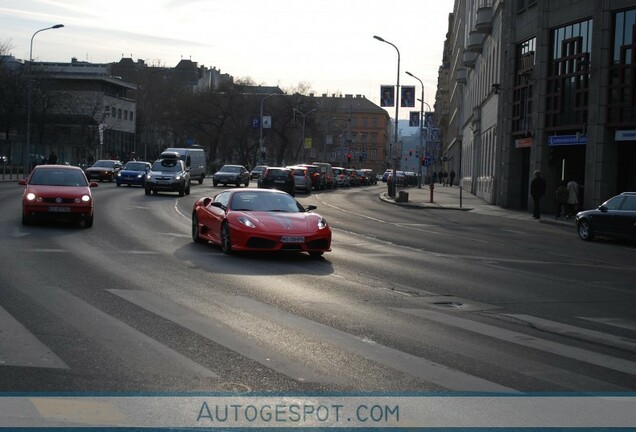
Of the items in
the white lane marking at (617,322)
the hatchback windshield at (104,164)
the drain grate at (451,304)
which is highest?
the hatchback windshield at (104,164)

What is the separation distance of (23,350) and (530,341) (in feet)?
15.9

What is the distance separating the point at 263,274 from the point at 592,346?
6397 mm

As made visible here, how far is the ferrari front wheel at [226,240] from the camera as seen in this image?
1680 centimetres

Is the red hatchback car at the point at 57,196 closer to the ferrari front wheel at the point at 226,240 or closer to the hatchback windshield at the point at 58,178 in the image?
the hatchback windshield at the point at 58,178

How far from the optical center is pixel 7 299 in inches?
416

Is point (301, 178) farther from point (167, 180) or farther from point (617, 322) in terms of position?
point (617, 322)

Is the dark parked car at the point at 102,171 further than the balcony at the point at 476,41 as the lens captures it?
No

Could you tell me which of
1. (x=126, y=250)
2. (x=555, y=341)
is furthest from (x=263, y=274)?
(x=555, y=341)

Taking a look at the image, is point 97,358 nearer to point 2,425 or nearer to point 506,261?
point 2,425

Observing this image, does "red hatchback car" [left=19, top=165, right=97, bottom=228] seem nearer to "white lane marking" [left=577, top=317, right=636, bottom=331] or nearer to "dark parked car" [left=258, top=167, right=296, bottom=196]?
"white lane marking" [left=577, top=317, right=636, bottom=331]

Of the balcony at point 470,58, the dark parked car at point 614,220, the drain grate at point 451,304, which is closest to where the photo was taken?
the drain grate at point 451,304

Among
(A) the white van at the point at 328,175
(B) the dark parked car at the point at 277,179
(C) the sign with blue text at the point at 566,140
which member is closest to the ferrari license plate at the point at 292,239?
(C) the sign with blue text at the point at 566,140

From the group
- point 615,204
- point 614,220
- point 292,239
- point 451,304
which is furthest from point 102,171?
point 451,304

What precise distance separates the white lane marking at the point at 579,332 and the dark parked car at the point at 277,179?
133 ft
